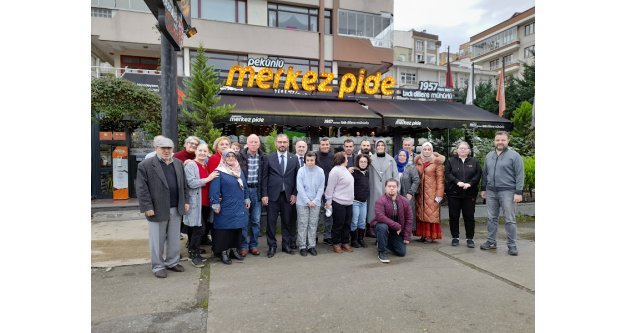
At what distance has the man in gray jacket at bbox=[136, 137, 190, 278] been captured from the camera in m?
4.22

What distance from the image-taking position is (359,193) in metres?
5.82

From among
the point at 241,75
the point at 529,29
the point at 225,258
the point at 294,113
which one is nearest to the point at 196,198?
the point at 225,258

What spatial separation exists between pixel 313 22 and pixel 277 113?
39.5 ft

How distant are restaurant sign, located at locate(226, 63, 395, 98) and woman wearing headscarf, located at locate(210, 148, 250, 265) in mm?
8308

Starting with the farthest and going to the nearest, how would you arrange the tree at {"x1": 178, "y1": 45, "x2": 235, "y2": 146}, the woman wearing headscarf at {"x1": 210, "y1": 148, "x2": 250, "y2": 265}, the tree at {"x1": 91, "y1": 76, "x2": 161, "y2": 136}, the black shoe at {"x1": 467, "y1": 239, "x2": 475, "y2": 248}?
1. the tree at {"x1": 91, "y1": 76, "x2": 161, "y2": 136}
2. the tree at {"x1": 178, "y1": 45, "x2": 235, "y2": 146}
3. the black shoe at {"x1": 467, "y1": 239, "x2": 475, "y2": 248}
4. the woman wearing headscarf at {"x1": 210, "y1": 148, "x2": 250, "y2": 265}

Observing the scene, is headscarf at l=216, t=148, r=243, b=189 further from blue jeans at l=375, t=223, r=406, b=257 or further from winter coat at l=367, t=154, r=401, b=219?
winter coat at l=367, t=154, r=401, b=219

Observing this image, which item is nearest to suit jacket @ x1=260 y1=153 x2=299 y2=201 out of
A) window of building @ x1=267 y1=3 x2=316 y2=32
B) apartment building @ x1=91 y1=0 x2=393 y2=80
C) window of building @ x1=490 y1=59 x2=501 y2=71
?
apartment building @ x1=91 y1=0 x2=393 y2=80

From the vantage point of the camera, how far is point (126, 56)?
18.7 m

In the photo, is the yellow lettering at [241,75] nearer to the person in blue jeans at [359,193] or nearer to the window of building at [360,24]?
the person in blue jeans at [359,193]

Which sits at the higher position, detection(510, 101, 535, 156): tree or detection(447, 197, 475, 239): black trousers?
detection(510, 101, 535, 156): tree

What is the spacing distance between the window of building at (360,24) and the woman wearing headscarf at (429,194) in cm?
1658

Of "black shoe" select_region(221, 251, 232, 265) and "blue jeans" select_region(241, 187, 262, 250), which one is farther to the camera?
"blue jeans" select_region(241, 187, 262, 250)

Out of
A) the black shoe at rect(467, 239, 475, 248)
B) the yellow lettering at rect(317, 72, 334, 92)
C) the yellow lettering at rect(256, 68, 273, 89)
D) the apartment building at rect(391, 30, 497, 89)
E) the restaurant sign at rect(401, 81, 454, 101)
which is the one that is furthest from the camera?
the apartment building at rect(391, 30, 497, 89)

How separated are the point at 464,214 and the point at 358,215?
73.7 inches
